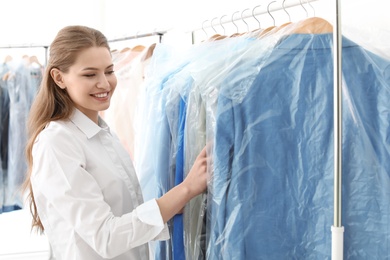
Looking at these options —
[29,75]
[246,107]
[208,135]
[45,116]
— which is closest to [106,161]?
[45,116]

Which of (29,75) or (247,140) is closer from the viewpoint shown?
(247,140)

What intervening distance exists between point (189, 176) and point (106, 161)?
0.28 metres

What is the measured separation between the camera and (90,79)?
1276 millimetres

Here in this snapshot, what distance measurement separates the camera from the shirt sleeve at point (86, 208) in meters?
1.14

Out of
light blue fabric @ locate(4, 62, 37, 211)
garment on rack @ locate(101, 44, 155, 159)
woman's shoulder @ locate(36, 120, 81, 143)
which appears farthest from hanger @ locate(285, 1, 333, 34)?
light blue fabric @ locate(4, 62, 37, 211)

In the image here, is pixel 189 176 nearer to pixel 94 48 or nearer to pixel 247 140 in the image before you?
pixel 247 140

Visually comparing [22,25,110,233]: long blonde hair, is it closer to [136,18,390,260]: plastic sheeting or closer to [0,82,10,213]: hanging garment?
[136,18,390,260]: plastic sheeting

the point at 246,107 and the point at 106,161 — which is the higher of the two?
the point at 246,107

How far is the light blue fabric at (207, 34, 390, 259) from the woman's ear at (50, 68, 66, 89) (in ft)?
1.65

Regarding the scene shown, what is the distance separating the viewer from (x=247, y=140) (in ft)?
3.45

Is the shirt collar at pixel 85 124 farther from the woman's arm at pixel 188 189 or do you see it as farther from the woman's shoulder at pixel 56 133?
the woman's arm at pixel 188 189

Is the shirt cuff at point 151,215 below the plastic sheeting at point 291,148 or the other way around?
below

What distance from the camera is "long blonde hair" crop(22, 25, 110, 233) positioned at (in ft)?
4.20

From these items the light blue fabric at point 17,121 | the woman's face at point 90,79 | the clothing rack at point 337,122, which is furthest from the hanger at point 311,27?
the light blue fabric at point 17,121
